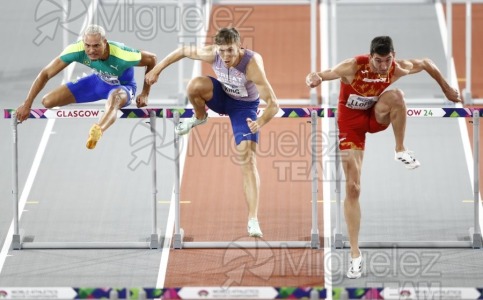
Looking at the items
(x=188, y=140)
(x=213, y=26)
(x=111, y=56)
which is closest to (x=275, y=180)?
(x=188, y=140)

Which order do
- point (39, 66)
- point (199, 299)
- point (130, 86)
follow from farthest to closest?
point (39, 66) → point (130, 86) → point (199, 299)

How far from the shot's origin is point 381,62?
11.8m

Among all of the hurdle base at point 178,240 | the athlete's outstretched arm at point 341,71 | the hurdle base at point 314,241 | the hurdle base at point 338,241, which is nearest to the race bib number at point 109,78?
the hurdle base at point 178,240

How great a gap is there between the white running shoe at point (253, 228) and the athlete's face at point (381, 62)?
1724 mm

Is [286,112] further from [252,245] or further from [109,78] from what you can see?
[109,78]

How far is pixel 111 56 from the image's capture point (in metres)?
12.8

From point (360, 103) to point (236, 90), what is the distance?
1092 mm

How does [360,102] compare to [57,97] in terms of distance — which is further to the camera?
[57,97]

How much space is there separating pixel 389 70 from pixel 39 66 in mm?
5981

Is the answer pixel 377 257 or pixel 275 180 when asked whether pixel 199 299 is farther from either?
pixel 275 180

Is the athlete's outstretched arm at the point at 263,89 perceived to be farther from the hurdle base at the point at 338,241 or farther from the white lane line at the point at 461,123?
the white lane line at the point at 461,123

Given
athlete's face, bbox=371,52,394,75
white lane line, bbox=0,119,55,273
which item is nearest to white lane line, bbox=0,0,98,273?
white lane line, bbox=0,119,55,273

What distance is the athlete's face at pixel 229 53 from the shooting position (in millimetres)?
11953

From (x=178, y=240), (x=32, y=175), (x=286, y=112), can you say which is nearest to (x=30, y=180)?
(x=32, y=175)
